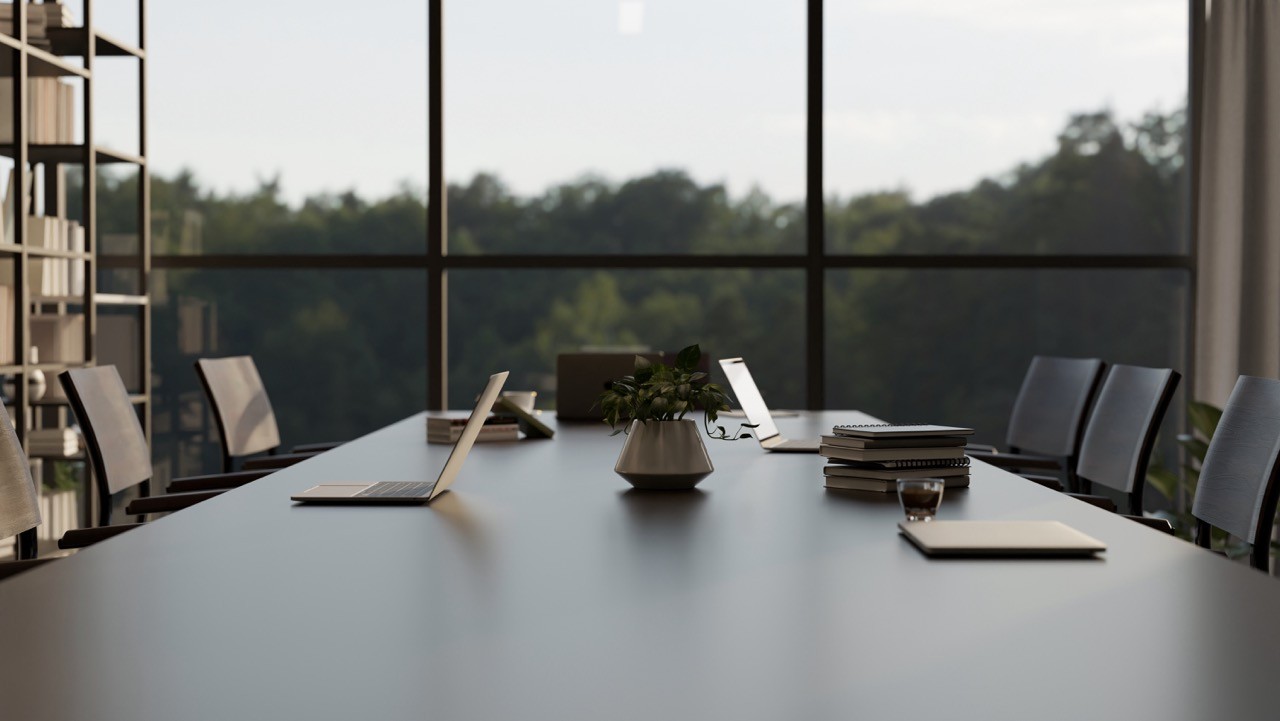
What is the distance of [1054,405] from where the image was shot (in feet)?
12.4

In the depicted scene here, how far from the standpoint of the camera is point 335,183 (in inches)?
214

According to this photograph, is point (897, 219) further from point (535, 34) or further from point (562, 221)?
point (535, 34)

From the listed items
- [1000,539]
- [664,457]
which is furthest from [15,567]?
[1000,539]

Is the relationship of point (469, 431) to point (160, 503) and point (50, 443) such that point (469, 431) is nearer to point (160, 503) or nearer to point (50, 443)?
point (160, 503)

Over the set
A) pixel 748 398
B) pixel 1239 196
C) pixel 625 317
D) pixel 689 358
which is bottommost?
pixel 748 398

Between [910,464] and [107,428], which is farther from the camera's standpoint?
[107,428]

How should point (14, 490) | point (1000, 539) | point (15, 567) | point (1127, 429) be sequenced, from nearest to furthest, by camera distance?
point (1000, 539) < point (15, 567) < point (14, 490) < point (1127, 429)

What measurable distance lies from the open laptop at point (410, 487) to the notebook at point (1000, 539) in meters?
0.80

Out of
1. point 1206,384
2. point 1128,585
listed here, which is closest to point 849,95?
Answer: point 1206,384

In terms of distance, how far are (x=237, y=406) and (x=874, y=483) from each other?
244cm

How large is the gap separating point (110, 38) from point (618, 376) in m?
2.91

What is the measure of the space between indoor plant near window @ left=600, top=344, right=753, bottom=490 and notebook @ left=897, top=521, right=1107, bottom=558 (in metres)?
0.53

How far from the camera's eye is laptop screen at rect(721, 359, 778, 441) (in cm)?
271

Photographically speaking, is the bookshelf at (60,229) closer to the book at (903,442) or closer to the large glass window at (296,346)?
the large glass window at (296,346)
